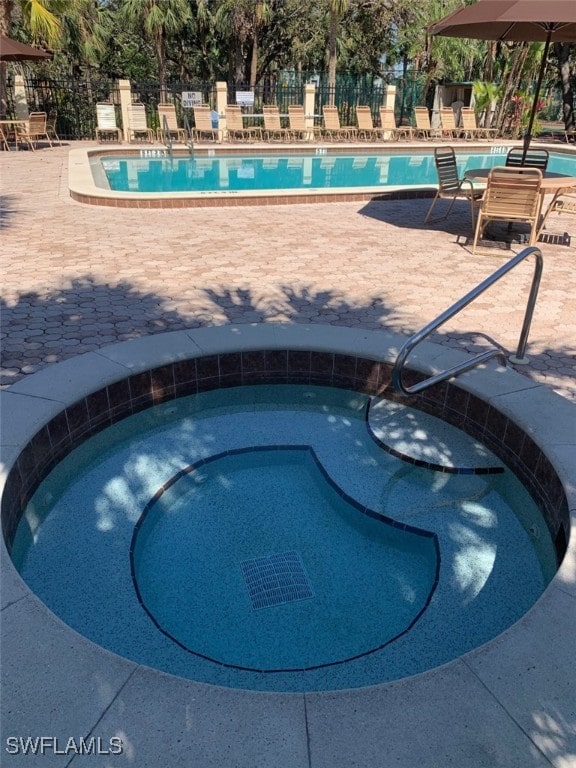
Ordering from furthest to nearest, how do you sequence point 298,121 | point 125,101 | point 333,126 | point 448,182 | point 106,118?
1. point 333,126
2. point 298,121
3. point 125,101
4. point 106,118
5. point 448,182

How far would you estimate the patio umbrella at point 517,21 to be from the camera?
5.92 m

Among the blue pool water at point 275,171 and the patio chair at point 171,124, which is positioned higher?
the patio chair at point 171,124

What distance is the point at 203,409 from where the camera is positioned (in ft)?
14.5

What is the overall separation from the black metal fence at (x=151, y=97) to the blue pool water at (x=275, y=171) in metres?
3.43

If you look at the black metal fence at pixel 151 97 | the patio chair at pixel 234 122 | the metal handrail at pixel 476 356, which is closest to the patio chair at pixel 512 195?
the metal handrail at pixel 476 356

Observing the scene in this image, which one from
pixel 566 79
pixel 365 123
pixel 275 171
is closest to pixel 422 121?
pixel 365 123

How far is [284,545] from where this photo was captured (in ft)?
10.5

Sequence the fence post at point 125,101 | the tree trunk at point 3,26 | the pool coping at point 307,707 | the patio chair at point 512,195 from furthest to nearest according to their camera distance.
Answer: the fence post at point 125,101 → the tree trunk at point 3,26 → the patio chair at point 512,195 → the pool coping at point 307,707

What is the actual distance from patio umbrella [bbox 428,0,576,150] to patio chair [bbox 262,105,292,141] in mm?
12677

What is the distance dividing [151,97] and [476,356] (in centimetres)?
2366

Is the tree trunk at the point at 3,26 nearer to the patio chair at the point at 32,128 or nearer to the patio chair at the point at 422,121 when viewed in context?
the patio chair at the point at 32,128

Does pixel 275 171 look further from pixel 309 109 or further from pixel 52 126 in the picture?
pixel 52 126

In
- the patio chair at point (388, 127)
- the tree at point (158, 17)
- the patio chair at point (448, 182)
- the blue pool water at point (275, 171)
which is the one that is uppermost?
the tree at point (158, 17)

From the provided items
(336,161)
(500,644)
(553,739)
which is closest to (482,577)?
(500,644)
